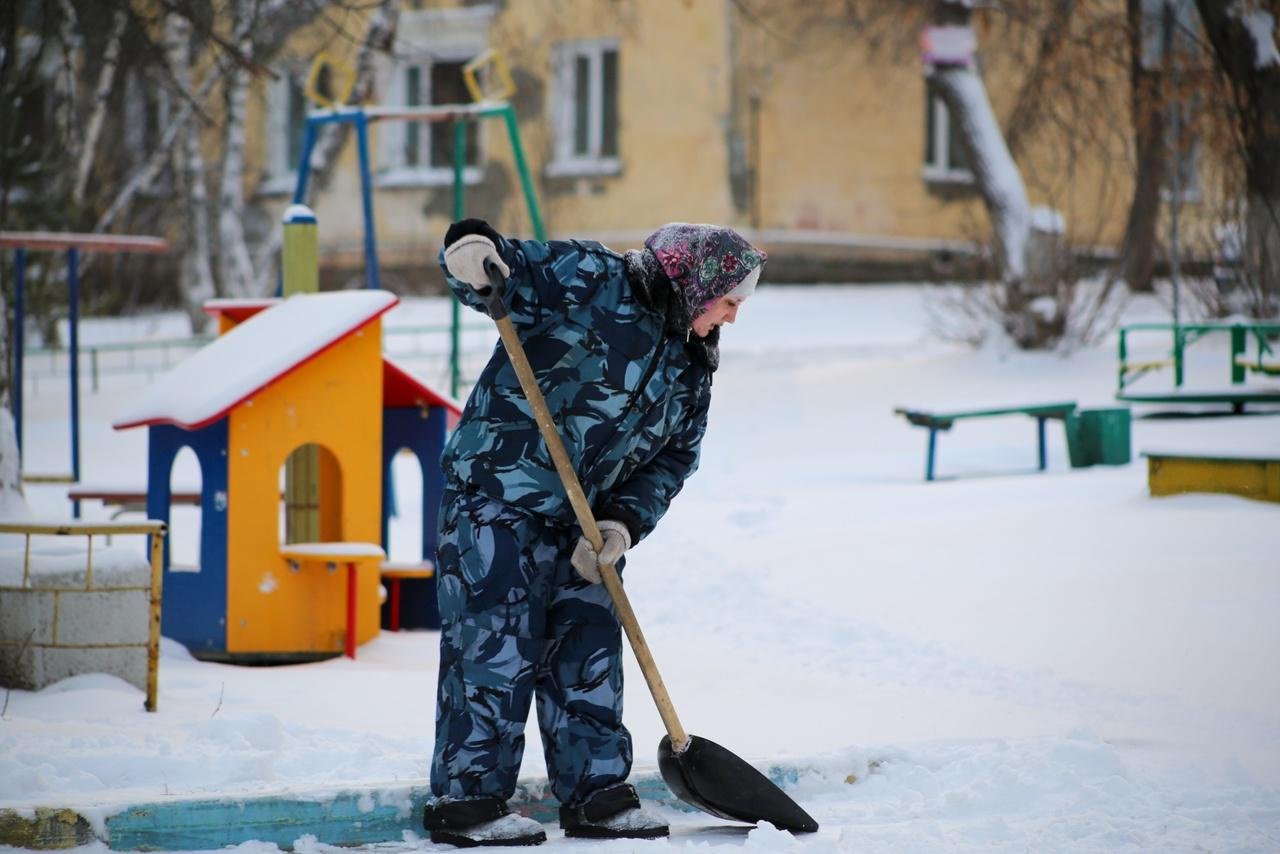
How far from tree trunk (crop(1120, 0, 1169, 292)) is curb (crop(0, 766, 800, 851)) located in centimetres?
1140

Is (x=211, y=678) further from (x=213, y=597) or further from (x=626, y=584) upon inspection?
(x=626, y=584)

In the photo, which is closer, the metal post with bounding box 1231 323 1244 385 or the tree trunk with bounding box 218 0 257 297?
the metal post with bounding box 1231 323 1244 385

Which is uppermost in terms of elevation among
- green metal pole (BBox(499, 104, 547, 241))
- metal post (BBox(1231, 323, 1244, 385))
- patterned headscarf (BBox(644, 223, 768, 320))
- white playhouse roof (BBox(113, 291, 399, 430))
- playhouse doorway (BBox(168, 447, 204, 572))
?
green metal pole (BBox(499, 104, 547, 241))

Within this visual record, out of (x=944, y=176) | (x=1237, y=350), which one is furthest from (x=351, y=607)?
(x=944, y=176)

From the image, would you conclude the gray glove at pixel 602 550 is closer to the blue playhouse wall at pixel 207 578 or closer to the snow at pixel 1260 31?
the blue playhouse wall at pixel 207 578

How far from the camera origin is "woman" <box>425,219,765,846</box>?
146 inches

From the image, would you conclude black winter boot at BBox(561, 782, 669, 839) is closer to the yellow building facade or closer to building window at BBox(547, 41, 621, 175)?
the yellow building facade

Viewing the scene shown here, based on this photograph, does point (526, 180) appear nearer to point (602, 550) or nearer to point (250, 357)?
point (250, 357)

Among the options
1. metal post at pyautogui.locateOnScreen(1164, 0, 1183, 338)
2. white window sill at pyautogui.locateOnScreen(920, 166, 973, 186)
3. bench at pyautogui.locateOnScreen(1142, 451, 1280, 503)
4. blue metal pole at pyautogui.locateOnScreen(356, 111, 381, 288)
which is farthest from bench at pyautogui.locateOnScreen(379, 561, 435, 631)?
white window sill at pyautogui.locateOnScreen(920, 166, 973, 186)

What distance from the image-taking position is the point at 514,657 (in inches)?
147

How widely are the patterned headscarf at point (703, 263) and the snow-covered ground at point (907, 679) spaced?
1.22m

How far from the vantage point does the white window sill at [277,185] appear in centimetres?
2019

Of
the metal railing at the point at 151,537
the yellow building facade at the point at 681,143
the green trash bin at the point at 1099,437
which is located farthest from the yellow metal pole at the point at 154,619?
the yellow building facade at the point at 681,143

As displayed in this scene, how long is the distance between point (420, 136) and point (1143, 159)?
849 centimetres
